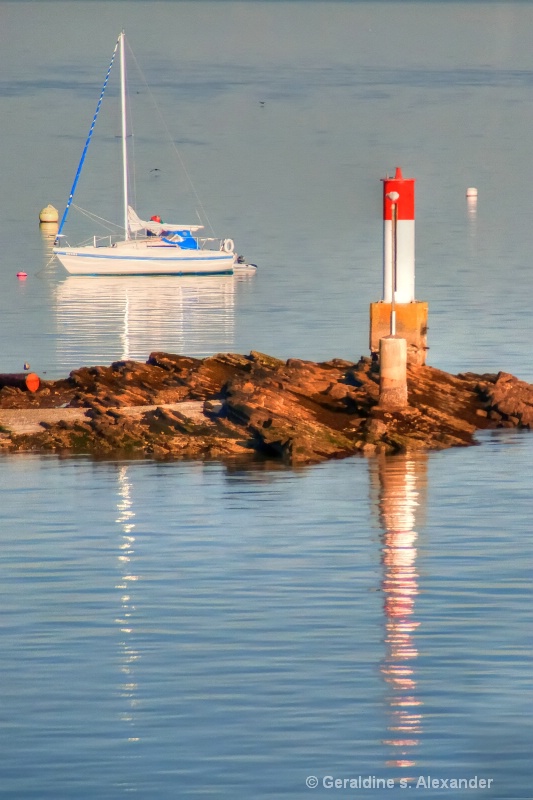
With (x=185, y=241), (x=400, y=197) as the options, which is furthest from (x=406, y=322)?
(x=185, y=241)

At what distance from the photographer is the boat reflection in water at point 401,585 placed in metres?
12.2

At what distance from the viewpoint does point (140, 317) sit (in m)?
49.0

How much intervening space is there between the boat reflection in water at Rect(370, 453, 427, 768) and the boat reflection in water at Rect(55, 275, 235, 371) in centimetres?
1382

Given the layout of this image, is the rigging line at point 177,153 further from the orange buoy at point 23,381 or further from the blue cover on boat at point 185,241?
the orange buoy at point 23,381

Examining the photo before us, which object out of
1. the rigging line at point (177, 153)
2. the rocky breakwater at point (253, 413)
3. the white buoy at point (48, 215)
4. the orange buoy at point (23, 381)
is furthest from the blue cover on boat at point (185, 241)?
the rocky breakwater at point (253, 413)

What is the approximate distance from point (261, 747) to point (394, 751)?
0.86 m

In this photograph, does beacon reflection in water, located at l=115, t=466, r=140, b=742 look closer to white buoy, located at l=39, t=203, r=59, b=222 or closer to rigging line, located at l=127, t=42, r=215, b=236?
rigging line, located at l=127, t=42, r=215, b=236

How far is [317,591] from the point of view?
15664mm

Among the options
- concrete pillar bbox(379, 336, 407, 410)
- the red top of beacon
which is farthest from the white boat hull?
concrete pillar bbox(379, 336, 407, 410)

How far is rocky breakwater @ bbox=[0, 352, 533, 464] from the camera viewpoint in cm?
2231

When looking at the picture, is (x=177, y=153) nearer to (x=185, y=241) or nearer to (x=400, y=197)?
(x=185, y=241)

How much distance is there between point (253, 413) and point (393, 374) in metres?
2.07

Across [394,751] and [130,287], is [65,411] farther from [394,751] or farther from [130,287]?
[130,287]

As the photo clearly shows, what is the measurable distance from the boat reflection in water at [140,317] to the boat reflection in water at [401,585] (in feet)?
45.3
